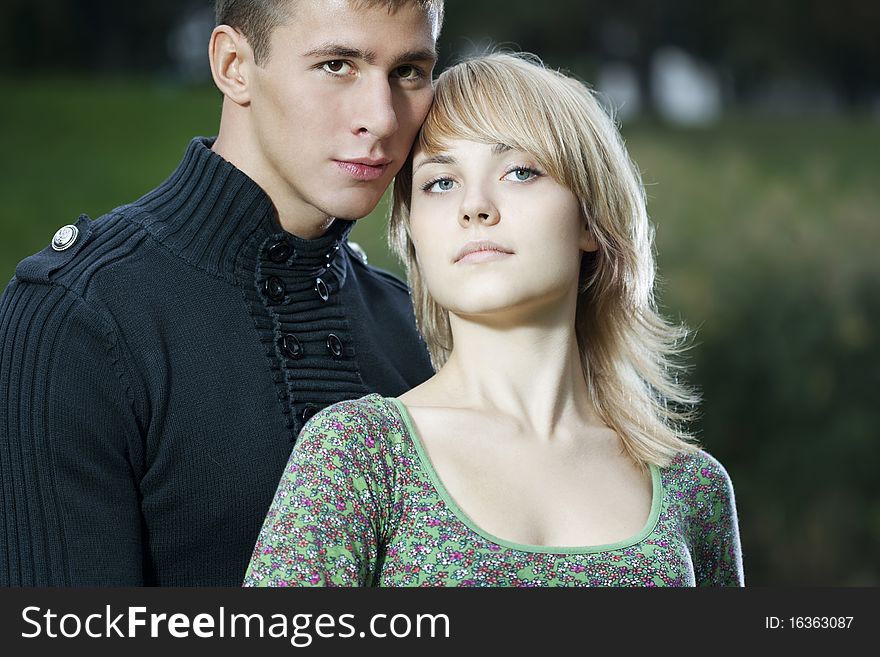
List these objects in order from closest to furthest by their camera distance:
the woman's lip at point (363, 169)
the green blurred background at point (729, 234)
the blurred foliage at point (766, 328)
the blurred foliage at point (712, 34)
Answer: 1. the woman's lip at point (363, 169)
2. the green blurred background at point (729, 234)
3. the blurred foliage at point (766, 328)
4. the blurred foliage at point (712, 34)

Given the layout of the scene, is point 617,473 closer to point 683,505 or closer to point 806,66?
point 683,505

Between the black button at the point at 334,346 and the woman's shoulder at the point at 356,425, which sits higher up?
the black button at the point at 334,346

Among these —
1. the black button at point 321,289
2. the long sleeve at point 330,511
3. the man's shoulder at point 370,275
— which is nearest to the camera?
the long sleeve at point 330,511

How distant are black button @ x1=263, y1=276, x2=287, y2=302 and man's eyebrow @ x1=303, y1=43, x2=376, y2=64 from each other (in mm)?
357

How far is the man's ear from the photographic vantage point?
6.21 ft

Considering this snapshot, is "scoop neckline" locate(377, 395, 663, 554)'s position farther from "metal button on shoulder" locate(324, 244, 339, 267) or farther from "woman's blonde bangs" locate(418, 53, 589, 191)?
"metal button on shoulder" locate(324, 244, 339, 267)

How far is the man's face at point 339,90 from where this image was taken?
1732 millimetres

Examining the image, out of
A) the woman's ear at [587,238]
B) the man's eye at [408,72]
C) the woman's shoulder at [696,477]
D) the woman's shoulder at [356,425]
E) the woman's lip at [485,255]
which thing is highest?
the man's eye at [408,72]

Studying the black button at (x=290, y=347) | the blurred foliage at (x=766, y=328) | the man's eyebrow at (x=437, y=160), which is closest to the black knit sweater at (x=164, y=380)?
the black button at (x=290, y=347)

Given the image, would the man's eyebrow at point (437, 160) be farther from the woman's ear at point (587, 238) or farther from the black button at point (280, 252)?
the black button at point (280, 252)

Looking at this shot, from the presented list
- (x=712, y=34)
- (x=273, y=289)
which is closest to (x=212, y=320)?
(x=273, y=289)

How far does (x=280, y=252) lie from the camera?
1.86m

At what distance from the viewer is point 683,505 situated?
161cm

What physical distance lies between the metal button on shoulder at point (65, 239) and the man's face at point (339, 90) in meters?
0.33
